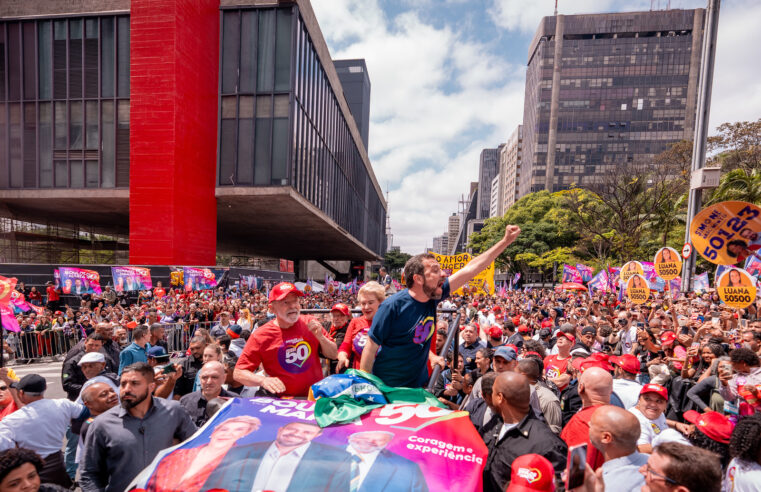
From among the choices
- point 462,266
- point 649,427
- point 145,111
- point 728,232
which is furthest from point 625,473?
point 145,111

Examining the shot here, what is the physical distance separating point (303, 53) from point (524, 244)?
3267 cm

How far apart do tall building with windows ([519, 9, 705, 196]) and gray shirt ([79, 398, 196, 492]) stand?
85.3m

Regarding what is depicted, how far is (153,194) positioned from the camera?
18.8 meters

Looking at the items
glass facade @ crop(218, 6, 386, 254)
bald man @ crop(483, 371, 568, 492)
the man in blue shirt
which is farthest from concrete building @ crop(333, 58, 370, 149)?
bald man @ crop(483, 371, 568, 492)

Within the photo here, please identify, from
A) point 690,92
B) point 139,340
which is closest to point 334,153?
point 139,340

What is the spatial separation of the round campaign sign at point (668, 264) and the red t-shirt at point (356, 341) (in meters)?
10.1

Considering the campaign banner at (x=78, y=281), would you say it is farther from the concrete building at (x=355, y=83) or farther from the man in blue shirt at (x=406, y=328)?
the concrete building at (x=355, y=83)

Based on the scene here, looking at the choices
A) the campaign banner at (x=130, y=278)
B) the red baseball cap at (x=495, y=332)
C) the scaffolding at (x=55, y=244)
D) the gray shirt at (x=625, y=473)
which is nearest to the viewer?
the gray shirt at (x=625, y=473)

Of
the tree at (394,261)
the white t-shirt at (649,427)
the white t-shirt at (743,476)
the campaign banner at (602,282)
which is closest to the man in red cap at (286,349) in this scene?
the white t-shirt at (649,427)

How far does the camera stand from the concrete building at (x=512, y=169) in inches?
3994

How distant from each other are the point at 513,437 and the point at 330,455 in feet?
3.89

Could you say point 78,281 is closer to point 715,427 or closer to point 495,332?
point 495,332

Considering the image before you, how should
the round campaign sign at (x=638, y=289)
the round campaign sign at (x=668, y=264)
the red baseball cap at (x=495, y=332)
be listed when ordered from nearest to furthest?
1. the red baseball cap at (x=495, y=332)
2. the round campaign sign at (x=668, y=264)
3. the round campaign sign at (x=638, y=289)

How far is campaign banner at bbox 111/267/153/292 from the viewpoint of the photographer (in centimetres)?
1384
